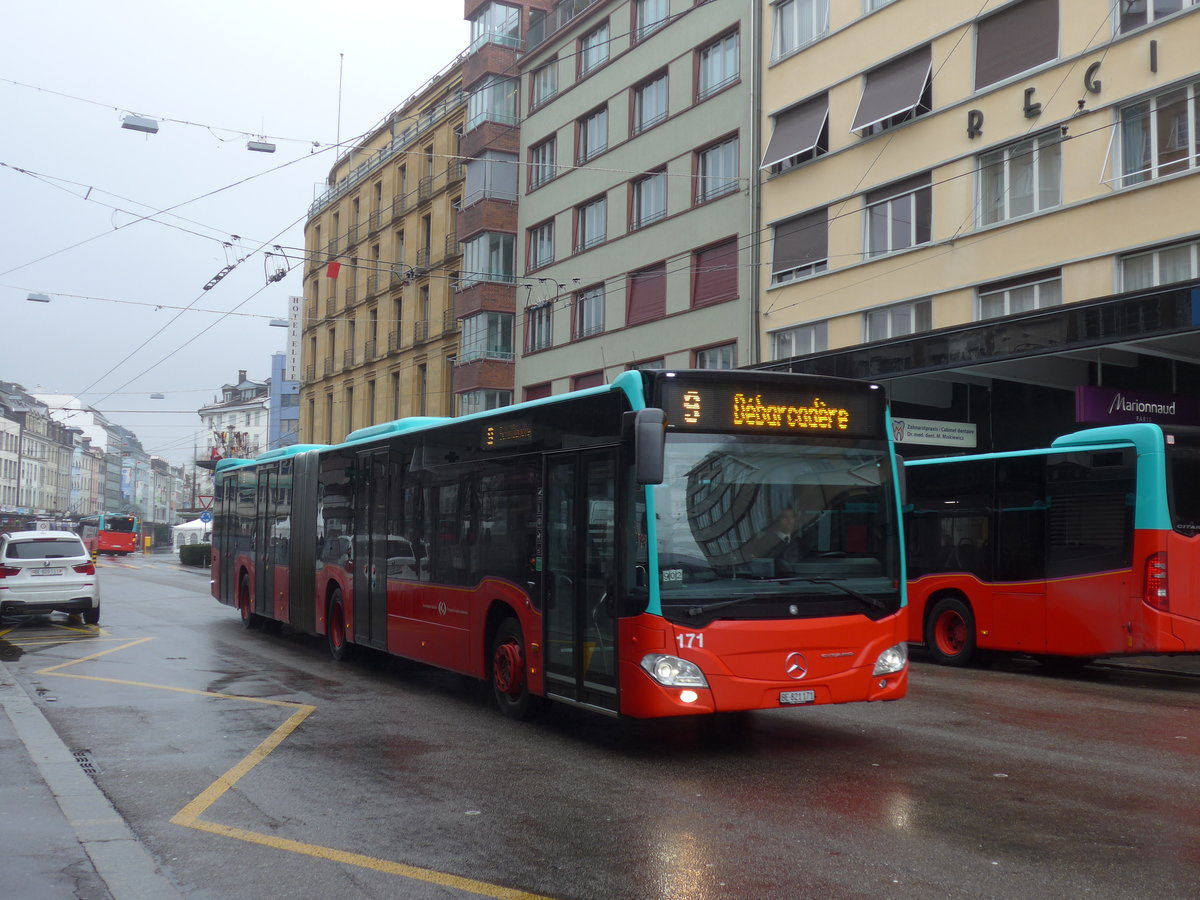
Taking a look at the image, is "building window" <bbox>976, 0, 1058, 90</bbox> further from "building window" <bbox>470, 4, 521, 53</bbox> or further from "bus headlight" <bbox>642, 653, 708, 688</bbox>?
"building window" <bbox>470, 4, 521, 53</bbox>

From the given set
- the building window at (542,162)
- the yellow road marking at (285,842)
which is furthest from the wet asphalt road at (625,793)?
the building window at (542,162)

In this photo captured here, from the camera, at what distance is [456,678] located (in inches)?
549

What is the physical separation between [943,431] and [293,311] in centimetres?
5252

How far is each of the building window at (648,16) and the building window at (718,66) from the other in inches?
84.8

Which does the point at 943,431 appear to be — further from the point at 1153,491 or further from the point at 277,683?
the point at 277,683

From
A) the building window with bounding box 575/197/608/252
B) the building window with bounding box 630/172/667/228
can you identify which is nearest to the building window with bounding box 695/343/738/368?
the building window with bounding box 630/172/667/228

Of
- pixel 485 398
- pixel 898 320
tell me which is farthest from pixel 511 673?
pixel 485 398

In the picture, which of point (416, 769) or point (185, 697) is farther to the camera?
point (185, 697)

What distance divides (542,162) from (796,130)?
43.1 ft

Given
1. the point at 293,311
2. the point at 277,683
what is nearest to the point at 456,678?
the point at 277,683

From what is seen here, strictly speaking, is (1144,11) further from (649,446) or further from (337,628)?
(649,446)

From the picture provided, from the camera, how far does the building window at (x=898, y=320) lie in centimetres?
2452

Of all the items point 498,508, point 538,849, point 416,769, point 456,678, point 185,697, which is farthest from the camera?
point 456,678

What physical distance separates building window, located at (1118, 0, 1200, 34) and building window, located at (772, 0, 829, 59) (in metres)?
8.06
